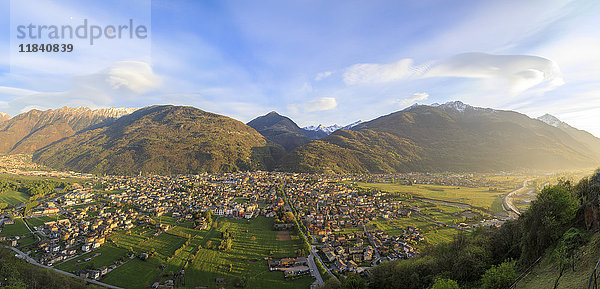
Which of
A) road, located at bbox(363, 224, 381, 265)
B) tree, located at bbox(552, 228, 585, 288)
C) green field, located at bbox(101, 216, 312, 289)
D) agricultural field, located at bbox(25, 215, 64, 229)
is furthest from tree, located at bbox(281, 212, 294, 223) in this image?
agricultural field, located at bbox(25, 215, 64, 229)

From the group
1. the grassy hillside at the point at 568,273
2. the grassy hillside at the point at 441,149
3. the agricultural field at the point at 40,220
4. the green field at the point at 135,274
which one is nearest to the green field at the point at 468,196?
the grassy hillside at the point at 568,273

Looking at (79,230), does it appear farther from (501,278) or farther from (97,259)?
(501,278)

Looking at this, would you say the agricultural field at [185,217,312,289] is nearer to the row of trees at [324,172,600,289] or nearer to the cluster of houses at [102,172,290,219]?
the cluster of houses at [102,172,290,219]

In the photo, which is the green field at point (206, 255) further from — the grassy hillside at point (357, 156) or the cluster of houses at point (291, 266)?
the grassy hillside at point (357, 156)

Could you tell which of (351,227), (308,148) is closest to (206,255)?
(351,227)

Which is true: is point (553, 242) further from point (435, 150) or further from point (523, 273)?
point (435, 150)

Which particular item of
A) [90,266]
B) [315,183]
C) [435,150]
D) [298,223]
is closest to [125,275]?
[90,266]
